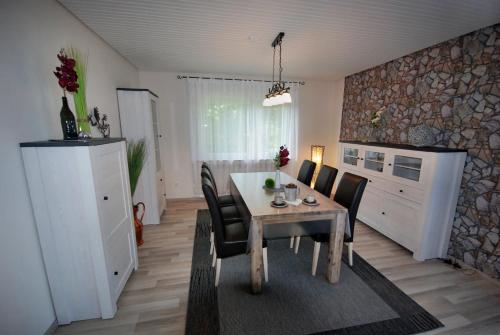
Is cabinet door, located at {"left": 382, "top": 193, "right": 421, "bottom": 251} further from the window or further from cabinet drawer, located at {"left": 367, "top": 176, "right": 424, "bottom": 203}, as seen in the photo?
the window

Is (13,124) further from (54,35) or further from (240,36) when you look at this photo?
(240,36)

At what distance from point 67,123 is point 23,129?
224 millimetres

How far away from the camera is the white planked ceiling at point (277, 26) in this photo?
1.74m

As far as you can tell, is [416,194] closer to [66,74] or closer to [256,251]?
[256,251]

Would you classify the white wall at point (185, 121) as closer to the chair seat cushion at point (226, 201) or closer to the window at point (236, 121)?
the window at point (236, 121)

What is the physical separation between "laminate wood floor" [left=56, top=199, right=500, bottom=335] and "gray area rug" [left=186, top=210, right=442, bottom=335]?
12cm

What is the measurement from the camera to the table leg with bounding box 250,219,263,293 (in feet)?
5.43

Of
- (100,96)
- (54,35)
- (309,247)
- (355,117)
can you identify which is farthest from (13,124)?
(355,117)

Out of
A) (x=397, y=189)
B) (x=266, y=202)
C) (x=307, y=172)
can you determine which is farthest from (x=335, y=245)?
(x=397, y=189)

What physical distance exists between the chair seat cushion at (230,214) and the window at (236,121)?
1775 millimetres

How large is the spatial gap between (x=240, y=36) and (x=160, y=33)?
85 centimetres

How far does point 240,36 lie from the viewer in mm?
2312

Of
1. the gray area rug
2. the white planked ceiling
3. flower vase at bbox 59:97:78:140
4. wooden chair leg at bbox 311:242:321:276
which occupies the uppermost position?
the white planked ceiling

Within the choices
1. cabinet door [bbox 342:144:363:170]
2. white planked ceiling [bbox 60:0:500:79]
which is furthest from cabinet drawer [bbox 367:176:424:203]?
white planked ceiling [bbox 60:0:500:79]
